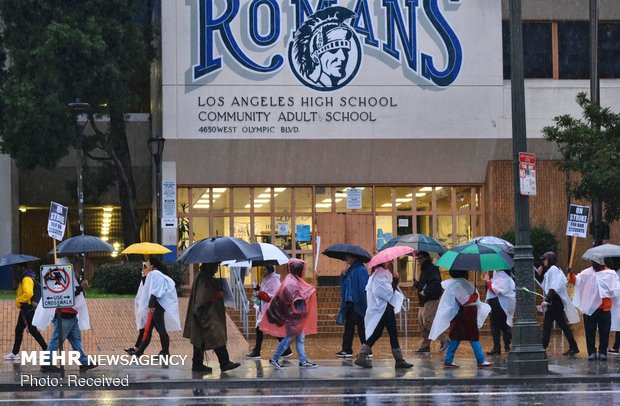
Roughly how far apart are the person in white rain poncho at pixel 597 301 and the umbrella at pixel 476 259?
63.9 inches

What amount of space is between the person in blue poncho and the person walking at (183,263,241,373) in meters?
3.00

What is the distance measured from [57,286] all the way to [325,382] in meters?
4.04

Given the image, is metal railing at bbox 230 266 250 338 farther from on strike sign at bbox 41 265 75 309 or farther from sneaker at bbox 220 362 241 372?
on strike sign at bbox 41 265 75 309

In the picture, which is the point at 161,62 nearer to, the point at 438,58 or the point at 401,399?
the point at 438,58

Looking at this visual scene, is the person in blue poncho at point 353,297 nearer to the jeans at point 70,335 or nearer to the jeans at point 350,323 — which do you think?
the jeans at point 350,323

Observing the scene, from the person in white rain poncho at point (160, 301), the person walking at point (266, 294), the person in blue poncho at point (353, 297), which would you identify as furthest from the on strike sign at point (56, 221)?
the person in blue poncho at point (353, 297)

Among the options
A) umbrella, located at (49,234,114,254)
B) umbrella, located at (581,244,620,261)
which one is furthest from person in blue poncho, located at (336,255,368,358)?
umbrella, located at (49,234,114,254)

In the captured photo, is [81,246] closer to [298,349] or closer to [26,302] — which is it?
[26,302]

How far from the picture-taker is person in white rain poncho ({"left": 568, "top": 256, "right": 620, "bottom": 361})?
18266 mm

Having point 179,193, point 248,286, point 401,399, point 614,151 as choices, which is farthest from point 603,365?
point 179,193

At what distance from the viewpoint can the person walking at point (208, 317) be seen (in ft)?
52.9

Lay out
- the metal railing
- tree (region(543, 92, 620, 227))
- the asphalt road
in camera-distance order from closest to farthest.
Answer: the asphalt road
tree (region(543, 92, 620, 227))
the metal railing

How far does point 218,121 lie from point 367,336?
13.9 meters

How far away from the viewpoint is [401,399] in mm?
13531
